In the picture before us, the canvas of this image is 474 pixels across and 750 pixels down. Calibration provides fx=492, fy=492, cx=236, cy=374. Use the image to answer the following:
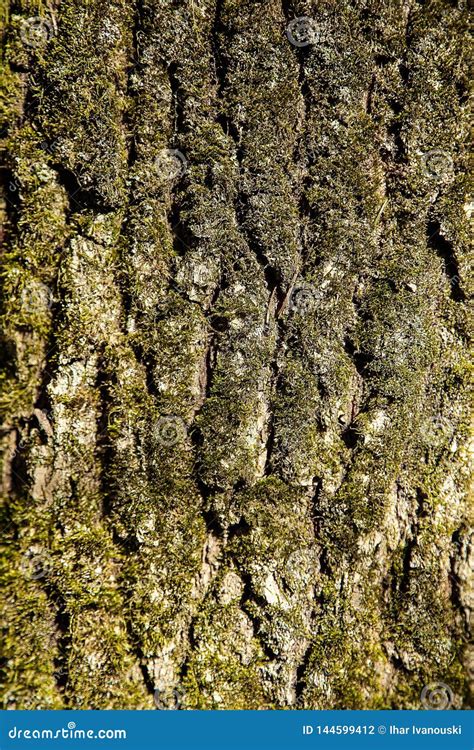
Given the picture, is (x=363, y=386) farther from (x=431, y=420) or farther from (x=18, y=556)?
(x=18, y=556)

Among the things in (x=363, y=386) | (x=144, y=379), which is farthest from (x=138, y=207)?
(x=363, y=386)

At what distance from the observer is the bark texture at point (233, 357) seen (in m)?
1.49

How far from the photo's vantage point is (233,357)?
1545 mm

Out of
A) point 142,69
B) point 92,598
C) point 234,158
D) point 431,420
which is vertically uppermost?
point 142,69

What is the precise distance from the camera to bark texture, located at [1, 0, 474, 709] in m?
1.49

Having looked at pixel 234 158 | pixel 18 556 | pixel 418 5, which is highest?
pixel 418 5

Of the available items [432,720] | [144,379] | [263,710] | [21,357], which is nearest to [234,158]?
[144,379]

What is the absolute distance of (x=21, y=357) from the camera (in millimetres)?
1512

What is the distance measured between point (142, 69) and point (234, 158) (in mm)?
394

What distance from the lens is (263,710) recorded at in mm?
1503

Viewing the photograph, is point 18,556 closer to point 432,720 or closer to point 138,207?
point 138,207

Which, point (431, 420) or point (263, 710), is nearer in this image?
point (263, 710)

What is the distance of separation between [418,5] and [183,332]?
4.38 ft

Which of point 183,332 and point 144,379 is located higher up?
point 183,332
